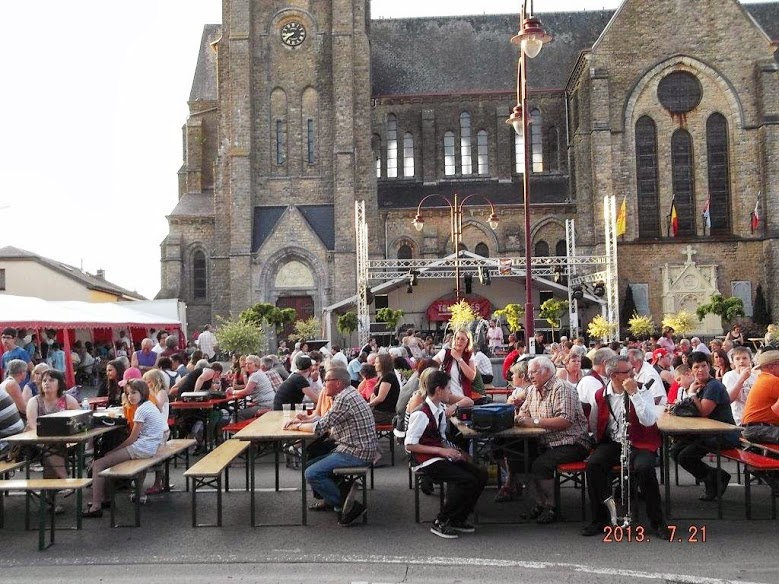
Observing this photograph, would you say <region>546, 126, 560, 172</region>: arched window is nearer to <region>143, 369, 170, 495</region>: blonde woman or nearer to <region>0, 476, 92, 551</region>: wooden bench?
<region>143, 369, 170, 495</region>: blonde woman

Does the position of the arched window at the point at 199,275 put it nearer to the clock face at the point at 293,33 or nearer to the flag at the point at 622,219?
the clock face at the point at 293,33

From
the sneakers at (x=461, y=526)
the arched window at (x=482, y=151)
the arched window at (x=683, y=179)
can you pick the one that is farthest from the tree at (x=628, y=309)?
the sneakers at (x=461, y=526)

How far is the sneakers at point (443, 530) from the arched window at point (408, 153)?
35.6m

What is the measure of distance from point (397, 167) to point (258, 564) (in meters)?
36.5

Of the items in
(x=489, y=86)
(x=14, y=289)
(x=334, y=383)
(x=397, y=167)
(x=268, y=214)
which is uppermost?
(x=489, y=86)

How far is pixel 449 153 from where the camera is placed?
1676 inches

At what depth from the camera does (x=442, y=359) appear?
32.6 feet

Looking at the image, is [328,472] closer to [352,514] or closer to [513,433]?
[352,514]

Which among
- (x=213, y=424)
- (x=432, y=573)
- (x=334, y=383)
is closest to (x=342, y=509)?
(x=334, y=383)

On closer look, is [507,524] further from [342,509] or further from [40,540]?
[40,540]

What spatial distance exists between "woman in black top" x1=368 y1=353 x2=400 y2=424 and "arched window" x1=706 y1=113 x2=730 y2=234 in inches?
1164

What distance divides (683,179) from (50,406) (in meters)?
32.9

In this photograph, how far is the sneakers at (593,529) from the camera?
7.44 m

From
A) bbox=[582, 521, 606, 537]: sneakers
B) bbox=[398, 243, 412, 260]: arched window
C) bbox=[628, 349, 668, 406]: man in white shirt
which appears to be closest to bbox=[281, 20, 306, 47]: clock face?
bbox=[398, 243, 412, 260]: arched window
